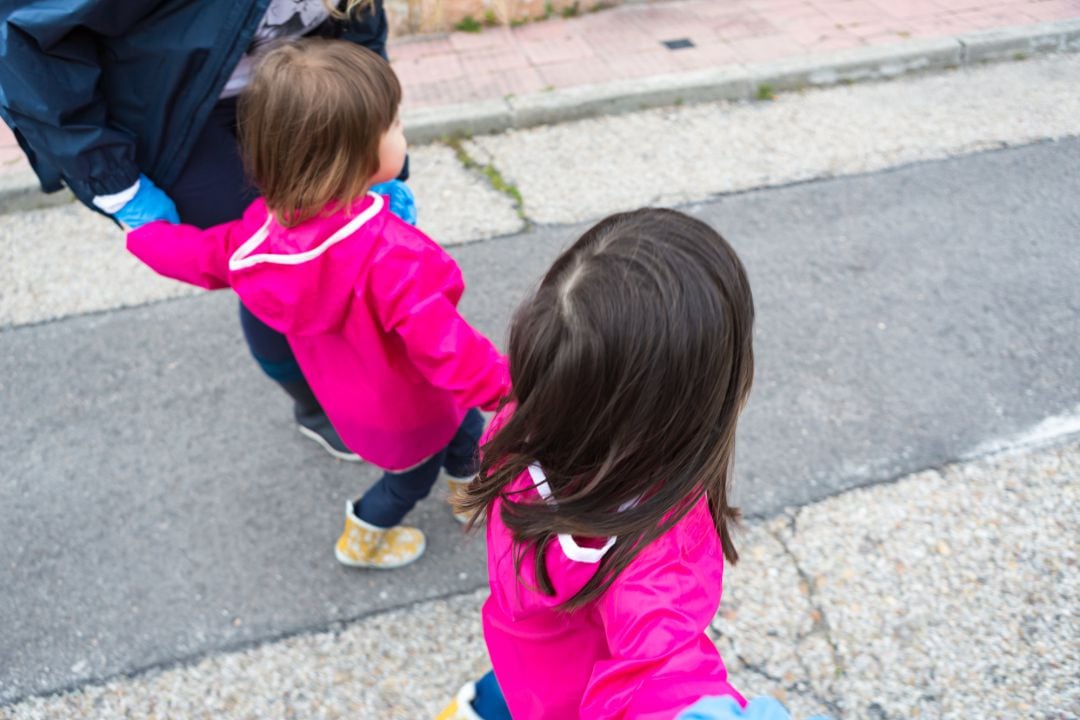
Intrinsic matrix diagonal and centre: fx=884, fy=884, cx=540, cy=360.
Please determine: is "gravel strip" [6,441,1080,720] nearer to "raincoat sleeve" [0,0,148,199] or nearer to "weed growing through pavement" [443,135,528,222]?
"raincoat sleeve" [0,0,148,199]

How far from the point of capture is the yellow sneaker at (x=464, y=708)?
5.77 feet

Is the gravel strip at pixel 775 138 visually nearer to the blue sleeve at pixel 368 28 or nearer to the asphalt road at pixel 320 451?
the asphalt road at pixel 320 451

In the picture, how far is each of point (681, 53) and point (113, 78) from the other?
3599 mm

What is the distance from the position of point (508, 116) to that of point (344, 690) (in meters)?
3.02

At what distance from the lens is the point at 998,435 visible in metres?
2.65

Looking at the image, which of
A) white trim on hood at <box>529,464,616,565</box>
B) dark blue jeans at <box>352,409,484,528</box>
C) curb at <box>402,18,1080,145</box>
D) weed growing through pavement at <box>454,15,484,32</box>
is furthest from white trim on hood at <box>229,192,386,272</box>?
weed growing through pavement at <box>454,15,484,32</box>

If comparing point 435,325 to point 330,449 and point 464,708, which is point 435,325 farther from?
point 330,449

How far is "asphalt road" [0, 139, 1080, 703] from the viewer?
92.0 inches

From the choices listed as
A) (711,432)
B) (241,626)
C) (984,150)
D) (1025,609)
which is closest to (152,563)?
(241,626)

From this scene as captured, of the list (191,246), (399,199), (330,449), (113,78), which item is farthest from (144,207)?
(330,449)

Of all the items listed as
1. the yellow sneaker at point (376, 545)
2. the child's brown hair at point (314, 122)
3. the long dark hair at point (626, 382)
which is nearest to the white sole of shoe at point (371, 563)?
the yellow sneaker at point (376, 545)

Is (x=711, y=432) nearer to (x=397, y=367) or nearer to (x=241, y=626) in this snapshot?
(x=397, y=367)

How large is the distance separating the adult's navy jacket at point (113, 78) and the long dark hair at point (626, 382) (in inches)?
42.5

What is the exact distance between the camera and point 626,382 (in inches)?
44.1
